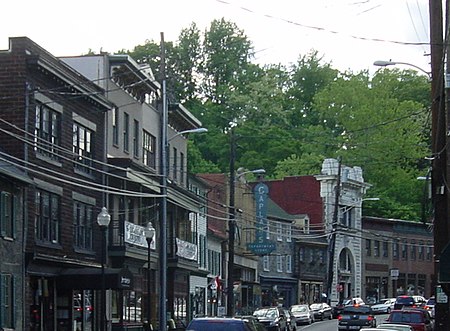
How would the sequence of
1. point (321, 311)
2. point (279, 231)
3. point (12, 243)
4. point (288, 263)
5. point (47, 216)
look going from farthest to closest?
point (288, 263)
point (279, 231)
point (321, 311)
point (47, 216)
point (12, 243)

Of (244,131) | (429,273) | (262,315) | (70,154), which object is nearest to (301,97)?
(244,131)

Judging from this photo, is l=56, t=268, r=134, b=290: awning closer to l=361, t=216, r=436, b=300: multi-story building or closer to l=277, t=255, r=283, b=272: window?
l=277, t=255, r=283, b=272: window

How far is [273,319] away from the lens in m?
47.8

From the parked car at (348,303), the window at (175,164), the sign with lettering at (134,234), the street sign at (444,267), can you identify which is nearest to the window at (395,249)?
the parked car at (348,303)

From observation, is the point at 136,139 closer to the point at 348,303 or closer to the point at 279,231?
the point at 348,303

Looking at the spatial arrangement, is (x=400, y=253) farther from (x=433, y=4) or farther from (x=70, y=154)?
(x=433, y=4)

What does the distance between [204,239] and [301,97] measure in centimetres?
4738

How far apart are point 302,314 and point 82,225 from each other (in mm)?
28037

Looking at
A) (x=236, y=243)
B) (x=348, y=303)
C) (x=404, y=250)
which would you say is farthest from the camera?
(x=404, y=250)

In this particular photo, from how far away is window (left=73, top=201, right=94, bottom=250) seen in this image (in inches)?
1624

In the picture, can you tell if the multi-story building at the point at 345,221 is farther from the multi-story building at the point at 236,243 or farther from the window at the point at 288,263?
the multi-story building at the point at 236,243

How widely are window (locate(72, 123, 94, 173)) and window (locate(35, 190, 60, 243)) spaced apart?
2.15 m

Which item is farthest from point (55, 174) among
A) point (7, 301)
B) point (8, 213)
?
point (7, 301)

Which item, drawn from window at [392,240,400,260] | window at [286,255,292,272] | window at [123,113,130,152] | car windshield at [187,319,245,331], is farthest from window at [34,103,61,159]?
window at [392,240,400,260]
